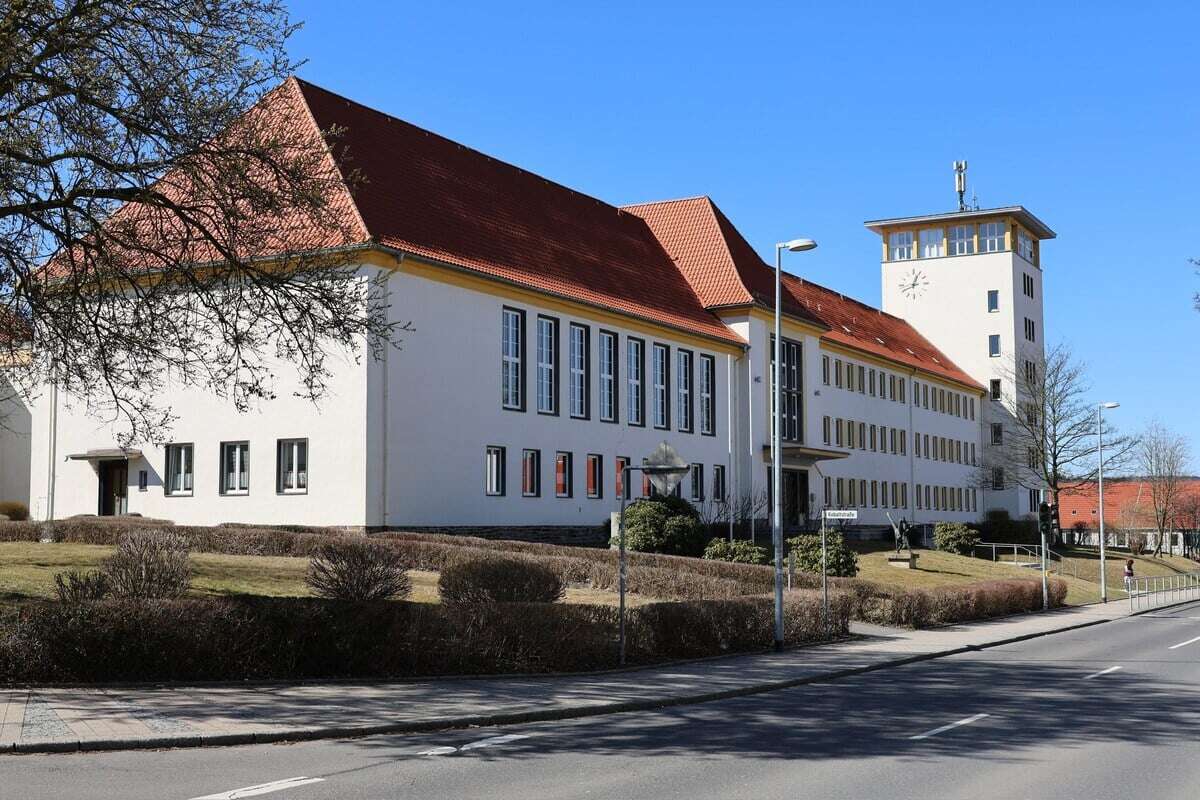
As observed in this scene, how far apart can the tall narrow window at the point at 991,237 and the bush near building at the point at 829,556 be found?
5445 cm

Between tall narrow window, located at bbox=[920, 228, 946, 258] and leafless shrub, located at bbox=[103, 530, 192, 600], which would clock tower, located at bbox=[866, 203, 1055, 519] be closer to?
tall narrow window, located at bbox=[920, 228, 946, 258]

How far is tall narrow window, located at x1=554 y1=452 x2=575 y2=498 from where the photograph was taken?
43.5 m

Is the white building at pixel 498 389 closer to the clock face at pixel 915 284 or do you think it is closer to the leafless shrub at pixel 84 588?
the leafless shrub at pixel 84 588

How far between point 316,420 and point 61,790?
2699 cm

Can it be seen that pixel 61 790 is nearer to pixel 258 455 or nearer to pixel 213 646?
pixel 213 646

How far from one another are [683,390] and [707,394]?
88.2 inches

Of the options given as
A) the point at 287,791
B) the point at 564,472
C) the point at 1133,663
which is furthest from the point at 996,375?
the point at 287,791

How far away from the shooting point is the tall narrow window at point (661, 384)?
164 feet

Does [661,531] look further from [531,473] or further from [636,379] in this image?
[636,379]

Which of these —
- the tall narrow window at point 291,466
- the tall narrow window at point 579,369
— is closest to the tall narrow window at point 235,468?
the tall narrow window at point 291,466

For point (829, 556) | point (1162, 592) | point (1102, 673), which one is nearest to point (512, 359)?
point (829, 556)

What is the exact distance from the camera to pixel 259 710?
14062 millimetres

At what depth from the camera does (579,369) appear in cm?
4541

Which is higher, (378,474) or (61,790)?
(378,474)
